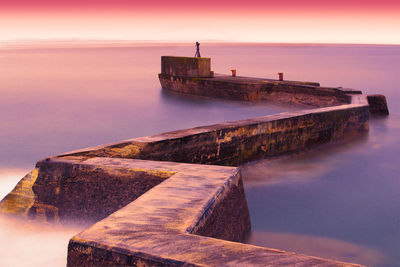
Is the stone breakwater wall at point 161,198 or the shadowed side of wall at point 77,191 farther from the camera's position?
the shadowed side of wall at point 77,191

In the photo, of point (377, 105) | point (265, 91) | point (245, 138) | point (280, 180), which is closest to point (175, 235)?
point (280, 180)

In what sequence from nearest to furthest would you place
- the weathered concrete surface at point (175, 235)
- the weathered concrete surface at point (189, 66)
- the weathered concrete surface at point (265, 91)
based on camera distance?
the weathered concrete surface at point (175, 235) < the weathered concrete surface at point (265, 91) < the weathered concrete surface at point (189, 66)

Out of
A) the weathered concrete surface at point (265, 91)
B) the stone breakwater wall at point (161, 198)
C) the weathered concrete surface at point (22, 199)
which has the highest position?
the weathered concrete surface at point (265, 91)

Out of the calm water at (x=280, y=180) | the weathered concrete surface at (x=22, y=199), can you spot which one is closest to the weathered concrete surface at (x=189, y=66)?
the calm water at (x=280, y=180)

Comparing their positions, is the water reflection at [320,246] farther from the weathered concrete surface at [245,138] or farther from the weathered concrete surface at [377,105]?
the weathered concrete surface at [377,105]

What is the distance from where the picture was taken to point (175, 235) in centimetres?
243

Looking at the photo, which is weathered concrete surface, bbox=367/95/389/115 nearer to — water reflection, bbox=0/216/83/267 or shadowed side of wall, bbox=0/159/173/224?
shadowed side of wall, bbox=0/159/173/224

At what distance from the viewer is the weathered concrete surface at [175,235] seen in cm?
218

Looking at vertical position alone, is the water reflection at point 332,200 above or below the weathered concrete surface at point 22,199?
below

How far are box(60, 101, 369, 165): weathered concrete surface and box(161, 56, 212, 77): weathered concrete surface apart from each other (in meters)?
9.83

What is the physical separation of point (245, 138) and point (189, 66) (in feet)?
40.5

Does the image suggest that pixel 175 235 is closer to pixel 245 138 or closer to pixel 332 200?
pixel 332 200

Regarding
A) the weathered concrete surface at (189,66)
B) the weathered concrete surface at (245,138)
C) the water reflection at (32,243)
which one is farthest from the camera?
the weathered concrete surface at (189,66)

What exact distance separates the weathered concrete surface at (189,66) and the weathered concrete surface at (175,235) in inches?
602
